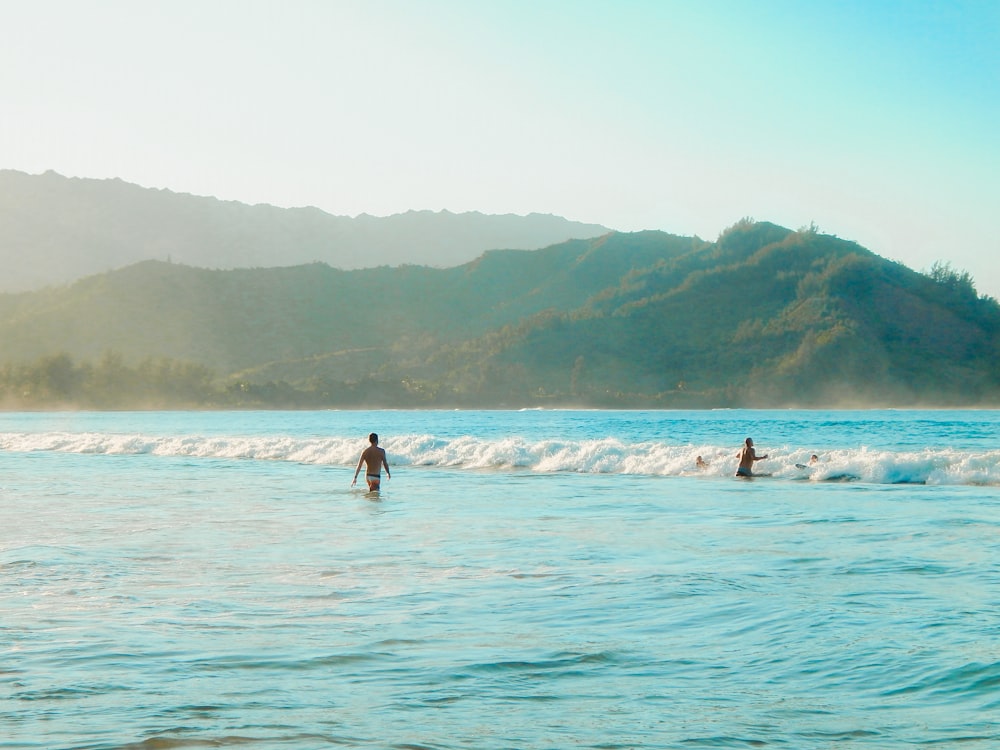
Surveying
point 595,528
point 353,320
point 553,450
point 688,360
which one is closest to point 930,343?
point 688,360

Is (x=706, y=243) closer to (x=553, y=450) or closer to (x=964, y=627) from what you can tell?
(x=553, y=450)

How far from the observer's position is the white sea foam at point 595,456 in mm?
27750

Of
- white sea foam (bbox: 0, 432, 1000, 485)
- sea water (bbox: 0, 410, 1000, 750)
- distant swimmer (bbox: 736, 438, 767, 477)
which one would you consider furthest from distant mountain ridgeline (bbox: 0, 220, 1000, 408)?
sea water (bbox: 0, 410, 1000, 750)

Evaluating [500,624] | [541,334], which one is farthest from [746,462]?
[541,334]

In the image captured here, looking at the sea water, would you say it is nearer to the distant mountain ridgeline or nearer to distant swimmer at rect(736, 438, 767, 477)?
distant swimmer at rect(736, 438, 767, 477)

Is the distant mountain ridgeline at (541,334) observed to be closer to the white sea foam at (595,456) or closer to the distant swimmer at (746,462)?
the white sea foam at (595,456)

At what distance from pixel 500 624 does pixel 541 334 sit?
5677 inches

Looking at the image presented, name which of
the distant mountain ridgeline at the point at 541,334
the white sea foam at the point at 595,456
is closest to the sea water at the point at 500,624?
the white sea foam at the point at 595,456

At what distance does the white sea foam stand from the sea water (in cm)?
722

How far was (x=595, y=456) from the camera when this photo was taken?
33812mm

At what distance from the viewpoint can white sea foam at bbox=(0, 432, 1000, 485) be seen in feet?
91.0

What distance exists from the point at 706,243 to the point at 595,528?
538 feet

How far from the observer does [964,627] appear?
28.9 ft

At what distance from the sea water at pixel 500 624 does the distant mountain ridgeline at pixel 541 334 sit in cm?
11536
